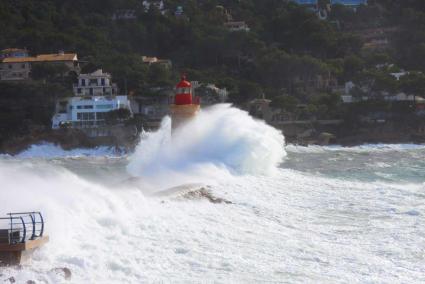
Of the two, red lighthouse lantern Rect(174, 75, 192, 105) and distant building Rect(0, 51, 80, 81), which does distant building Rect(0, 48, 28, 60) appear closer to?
distant building Rect(0, 51, 80, 81)

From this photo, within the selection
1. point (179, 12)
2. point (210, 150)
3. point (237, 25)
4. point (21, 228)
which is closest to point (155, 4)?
point (179, 12)

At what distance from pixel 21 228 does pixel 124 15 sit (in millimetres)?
73124

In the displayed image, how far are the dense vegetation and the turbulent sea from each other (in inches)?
1465

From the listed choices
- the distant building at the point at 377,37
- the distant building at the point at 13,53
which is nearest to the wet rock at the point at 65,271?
the distant building at the point at 13,53

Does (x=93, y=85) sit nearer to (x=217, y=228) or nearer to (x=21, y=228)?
(x=217, y=228)

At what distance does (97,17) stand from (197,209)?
216 feet

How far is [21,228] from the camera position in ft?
28.5

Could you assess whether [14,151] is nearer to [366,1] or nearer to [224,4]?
[224,4]

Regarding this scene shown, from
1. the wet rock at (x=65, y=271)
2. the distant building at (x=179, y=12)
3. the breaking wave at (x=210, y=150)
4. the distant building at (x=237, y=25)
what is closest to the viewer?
the wet rock at (x=65, y=271)

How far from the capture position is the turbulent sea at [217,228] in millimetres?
8844

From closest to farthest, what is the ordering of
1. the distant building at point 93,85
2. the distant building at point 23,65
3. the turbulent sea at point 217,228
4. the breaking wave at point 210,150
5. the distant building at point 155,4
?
the turbulent sea at point 217,228
the breaking wave at point 210,150
the distant building at point 93,85
the distant building at point 23,65
the distant building at point 155,4

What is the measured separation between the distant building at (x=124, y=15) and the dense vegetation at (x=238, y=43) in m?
0.55

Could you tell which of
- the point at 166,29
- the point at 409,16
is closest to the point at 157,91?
the point at 166,29

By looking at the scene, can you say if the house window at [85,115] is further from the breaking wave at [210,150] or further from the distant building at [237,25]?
the breaking wave at [210,150]
